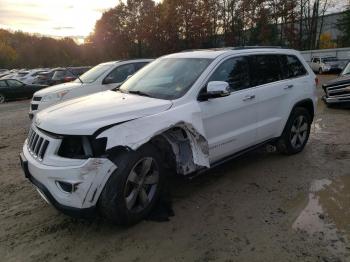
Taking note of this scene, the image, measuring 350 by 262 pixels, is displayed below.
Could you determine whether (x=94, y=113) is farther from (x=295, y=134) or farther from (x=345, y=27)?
(x=345, y=27)

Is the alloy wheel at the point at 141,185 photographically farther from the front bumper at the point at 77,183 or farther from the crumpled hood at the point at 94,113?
the crumpled hood at the point at 94,113

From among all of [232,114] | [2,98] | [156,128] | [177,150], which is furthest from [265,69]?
[2,98]

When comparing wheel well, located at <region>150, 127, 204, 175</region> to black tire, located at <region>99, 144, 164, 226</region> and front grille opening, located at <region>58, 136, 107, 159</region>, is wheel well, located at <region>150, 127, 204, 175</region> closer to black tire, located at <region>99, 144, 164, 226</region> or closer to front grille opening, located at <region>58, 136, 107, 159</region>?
black tire, located at <region>99, 144, 164, 226</region>

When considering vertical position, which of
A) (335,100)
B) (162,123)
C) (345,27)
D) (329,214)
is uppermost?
(345,27)

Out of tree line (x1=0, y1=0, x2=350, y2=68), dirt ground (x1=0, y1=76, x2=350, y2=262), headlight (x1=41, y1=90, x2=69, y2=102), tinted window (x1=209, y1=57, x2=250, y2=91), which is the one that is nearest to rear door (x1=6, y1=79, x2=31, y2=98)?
headlight (x1=41, y1=90, x2=69, y2=102)

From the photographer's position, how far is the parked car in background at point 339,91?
11086mm

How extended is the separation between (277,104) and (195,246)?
2.96 meters

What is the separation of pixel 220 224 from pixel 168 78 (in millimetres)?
2016

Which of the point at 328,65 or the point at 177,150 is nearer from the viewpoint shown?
the point at 177,150

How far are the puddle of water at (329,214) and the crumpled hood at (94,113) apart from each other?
1.98 meters

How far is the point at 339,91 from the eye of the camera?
11352 millimetres

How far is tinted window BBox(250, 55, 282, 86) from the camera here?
553 cm

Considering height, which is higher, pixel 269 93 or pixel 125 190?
pixel 269 93

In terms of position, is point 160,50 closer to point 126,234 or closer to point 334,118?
point 334,118
